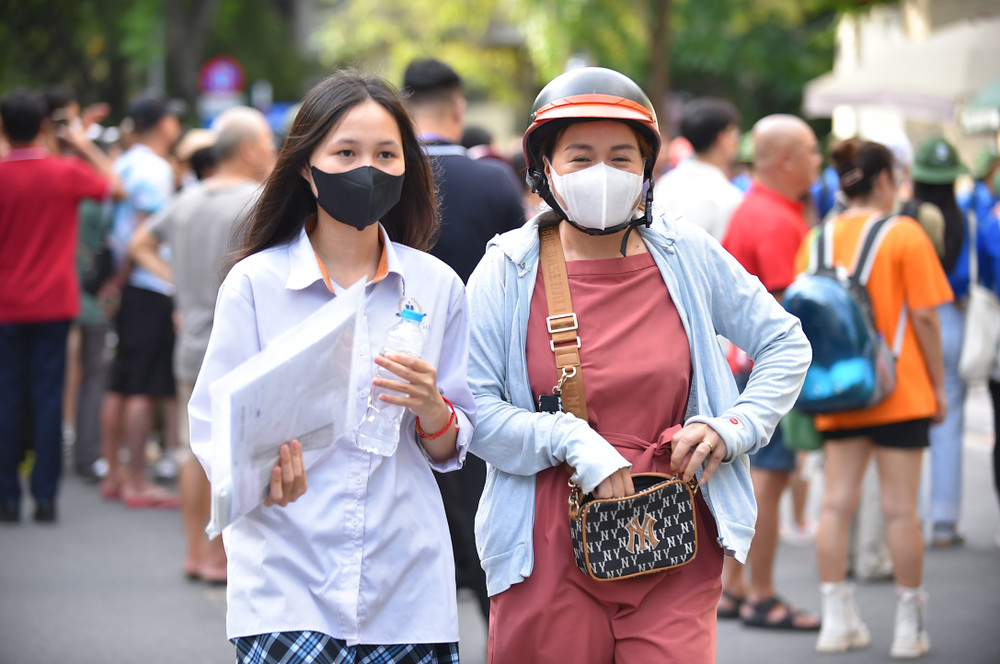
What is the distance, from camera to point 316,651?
2.76 m

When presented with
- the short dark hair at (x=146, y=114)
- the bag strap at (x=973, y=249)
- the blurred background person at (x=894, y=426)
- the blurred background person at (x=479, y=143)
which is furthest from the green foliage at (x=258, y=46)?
the blurred background person at (x=894, y=426)

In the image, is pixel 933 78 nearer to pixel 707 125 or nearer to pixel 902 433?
pixel 707 125

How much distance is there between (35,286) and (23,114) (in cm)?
110

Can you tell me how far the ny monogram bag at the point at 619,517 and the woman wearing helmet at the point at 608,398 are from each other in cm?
4

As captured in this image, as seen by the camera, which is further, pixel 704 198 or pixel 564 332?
pixel 704 198

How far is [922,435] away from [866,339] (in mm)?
552

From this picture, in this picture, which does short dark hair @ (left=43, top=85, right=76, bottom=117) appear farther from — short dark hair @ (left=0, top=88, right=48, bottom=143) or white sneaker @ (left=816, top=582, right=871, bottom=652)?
white sneaker @ (left=816, top=582, right=871, bottom=652)

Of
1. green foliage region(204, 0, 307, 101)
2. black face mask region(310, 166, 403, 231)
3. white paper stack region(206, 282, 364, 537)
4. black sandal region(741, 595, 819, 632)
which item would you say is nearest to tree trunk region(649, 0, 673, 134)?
black sandal region(741, 595, 819, 632)

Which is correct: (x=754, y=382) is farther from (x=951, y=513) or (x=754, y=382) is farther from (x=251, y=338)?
(x=951, y=513)

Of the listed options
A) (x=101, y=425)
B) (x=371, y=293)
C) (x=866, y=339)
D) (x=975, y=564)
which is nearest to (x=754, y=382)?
(x=371, y=293)

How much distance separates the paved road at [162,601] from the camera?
5.80 meters

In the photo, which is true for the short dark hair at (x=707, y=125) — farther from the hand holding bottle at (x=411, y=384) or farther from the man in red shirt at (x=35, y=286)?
the hand holding bottle at (x=411, y=384)


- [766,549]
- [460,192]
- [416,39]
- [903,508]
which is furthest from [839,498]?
[416,39]

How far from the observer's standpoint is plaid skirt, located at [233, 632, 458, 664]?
2752mm
